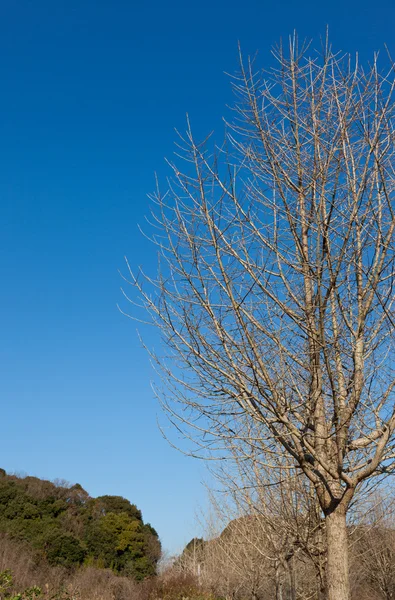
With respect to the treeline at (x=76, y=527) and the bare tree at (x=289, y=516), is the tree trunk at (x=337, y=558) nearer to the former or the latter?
the bare tree at (x=289, y=516)

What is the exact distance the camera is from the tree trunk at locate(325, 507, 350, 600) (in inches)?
176

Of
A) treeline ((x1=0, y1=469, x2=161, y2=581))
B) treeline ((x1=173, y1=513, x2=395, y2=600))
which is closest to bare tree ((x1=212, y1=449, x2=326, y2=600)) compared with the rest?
treeline ((x1=173, y1=513, x2=395, y2=600))

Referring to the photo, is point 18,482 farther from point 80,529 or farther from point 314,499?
point 314,499

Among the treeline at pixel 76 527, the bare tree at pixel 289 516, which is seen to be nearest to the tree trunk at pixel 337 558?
the bare tree at pixel 289 516

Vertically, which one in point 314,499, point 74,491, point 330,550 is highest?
point 74,491

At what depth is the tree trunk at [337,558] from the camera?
14.7ft

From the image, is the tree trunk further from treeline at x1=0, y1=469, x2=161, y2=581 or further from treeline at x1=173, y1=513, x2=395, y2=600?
treeline at x1=0, y1=469, x2=161, y2=581

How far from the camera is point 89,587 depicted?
84.6 ft

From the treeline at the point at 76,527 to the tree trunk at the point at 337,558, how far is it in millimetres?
28104

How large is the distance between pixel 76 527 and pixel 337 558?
116 feet

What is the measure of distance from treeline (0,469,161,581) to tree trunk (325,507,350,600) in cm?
2810

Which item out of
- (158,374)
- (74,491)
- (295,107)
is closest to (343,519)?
(158,374)

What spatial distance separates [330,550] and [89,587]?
79.6 ft

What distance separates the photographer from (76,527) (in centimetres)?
3678
